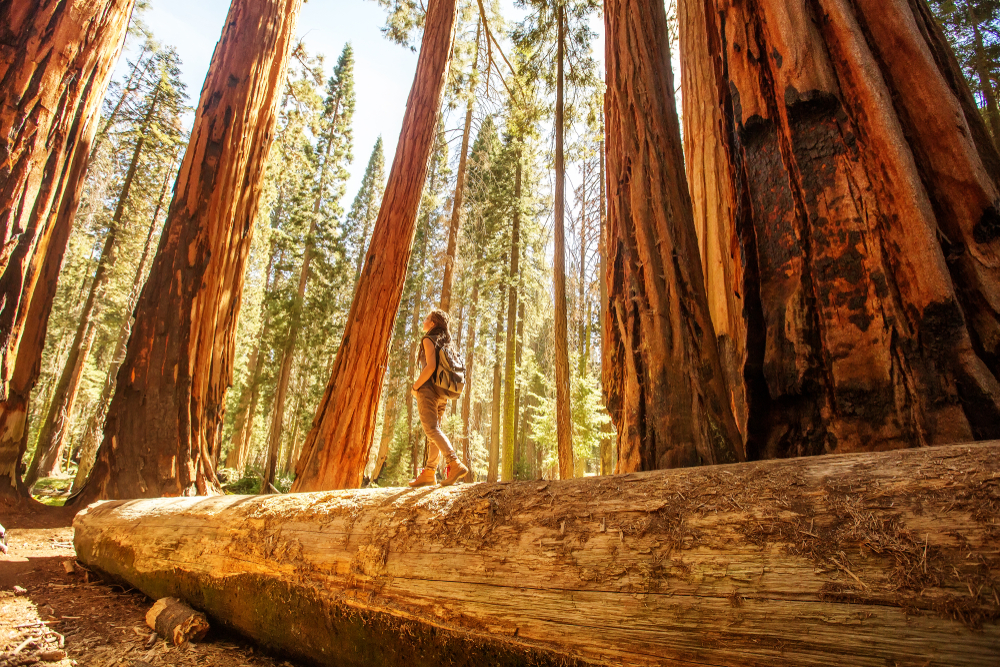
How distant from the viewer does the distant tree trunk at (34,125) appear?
11.5 feet

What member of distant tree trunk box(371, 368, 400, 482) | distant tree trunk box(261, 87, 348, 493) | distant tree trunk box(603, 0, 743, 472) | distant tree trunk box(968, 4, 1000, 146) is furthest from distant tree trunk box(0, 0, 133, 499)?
distant tree trunk box(968, 4, 1000, 146)

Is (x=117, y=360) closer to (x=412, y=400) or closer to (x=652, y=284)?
(x=412, y=400)

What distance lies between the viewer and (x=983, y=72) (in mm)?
10508

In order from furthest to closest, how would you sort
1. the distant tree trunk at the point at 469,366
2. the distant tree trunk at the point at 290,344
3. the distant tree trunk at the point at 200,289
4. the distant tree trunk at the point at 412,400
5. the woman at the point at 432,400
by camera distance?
the distant tree trunk at the point at 469,366 < the distant tree trunk at the point at 412,400 < the distant tree trunk at the point at 290,344 < the woman at the point at 432,400 < the distant tree trunk at the point at 200,289

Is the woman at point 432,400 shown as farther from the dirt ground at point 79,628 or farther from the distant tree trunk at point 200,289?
the dirt ground at point 79,628

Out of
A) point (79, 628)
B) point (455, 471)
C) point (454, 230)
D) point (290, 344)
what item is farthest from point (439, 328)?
point (290, 344)

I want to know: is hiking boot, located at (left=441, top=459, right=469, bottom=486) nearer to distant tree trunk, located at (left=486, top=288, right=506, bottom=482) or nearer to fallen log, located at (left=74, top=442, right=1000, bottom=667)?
fallen log, located at (left=74, top=442, right=1000, bottom=667)

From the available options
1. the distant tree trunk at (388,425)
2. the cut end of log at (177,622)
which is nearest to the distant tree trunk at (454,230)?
the distant tree trunk at (388,425)

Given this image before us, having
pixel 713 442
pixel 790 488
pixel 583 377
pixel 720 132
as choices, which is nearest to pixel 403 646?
pixel 790 488

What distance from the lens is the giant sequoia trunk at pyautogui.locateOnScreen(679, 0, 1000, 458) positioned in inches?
68.9

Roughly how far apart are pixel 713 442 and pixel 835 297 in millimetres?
838

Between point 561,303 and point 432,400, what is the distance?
529cm

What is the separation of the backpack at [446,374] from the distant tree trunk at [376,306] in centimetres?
64

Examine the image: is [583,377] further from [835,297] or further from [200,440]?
[835,297]
